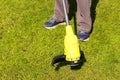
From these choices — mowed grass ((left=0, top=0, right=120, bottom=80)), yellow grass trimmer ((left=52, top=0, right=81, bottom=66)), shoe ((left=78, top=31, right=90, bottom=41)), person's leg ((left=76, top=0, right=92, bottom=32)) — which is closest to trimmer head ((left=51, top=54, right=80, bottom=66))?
yellow grass trimmer ((left=52, top=0, right=81, bottom=66))

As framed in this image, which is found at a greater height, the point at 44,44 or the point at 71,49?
the point at 71,49

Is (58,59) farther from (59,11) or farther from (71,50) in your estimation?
(59,11)

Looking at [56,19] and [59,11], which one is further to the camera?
[56,19]

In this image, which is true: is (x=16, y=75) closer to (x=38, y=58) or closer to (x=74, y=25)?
(x=38, y=58)

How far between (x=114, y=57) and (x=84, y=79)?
2.22ft

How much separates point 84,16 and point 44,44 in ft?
2.70

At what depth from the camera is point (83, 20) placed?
5.57 meters

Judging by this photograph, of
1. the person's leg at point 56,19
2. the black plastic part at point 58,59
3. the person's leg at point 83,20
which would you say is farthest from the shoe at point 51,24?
the black plastic part at point 58,59

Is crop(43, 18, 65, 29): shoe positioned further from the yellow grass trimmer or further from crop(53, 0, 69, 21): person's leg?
the yellow grass trimmer

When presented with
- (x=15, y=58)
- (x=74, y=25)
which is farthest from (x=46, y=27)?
(x=15, y=58)

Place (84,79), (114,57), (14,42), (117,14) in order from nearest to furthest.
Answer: (84,79)
(114,57)
(14,42)
(117,14)

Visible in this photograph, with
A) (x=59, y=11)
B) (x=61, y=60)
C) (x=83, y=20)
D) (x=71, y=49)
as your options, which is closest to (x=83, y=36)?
(x=83, y=20)

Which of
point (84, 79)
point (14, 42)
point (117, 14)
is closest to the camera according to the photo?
point (84, 79)

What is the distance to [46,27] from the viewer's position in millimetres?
5984
